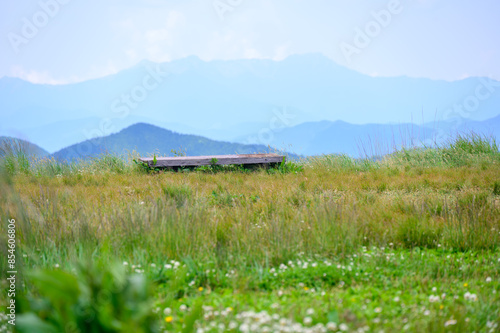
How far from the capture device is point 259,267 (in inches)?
136

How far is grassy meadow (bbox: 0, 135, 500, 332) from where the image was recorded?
5.69 ft

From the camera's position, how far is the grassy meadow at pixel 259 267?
1734 millimetres

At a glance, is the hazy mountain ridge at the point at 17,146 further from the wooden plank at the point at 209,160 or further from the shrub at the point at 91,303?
the shrub at the point at 91,303

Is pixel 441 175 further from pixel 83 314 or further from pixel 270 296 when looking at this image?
pixel 83 314

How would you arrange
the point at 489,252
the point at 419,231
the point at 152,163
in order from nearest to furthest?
the point at 489,252
the point at 419,231
the point at 152,163

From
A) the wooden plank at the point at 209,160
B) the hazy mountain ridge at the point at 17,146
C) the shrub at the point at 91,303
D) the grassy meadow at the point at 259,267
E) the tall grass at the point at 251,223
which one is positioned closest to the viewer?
the shrub at the point at 91,303

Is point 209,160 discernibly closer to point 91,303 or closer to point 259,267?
point 259,267

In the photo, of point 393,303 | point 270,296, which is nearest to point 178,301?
point 270,296

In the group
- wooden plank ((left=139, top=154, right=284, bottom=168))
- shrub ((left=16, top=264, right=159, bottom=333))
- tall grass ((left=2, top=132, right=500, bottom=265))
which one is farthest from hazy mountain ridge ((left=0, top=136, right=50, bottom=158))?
shrub ((left=16, top=264, right=159, bottom=333))

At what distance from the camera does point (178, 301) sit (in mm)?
2836

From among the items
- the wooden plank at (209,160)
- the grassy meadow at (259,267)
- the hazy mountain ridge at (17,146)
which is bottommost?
the grassy meadow at (259,267)

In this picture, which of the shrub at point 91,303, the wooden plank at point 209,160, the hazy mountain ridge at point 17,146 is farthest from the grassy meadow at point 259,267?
the hazy mountain ridge at point 17,146

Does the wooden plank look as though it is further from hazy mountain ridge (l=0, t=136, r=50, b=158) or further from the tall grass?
hazy mountain ridge (l=0, t=136, r=50, b=158)

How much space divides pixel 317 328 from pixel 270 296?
2.77ft
